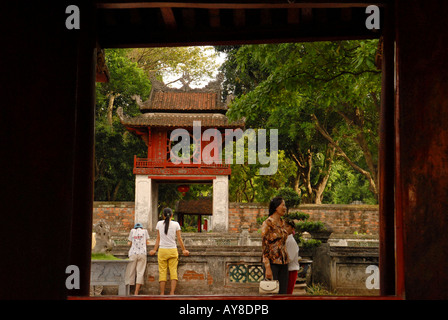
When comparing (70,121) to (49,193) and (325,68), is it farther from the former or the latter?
(325,68)

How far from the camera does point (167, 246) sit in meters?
7.25

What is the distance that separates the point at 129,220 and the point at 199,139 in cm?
444

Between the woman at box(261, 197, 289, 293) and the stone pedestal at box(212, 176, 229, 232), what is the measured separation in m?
15.2

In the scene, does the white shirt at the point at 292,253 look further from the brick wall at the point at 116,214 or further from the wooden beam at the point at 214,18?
the brick wall at the point at 116,214

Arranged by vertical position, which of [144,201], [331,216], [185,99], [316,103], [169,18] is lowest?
[331,216]

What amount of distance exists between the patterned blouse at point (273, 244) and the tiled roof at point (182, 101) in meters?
15.7

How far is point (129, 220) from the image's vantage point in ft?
67.2

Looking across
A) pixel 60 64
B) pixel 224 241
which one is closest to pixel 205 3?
pixel 60 64

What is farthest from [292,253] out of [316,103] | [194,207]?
[194,207]

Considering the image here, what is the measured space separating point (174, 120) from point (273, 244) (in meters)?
15.8

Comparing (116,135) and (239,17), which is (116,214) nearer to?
(116,135)

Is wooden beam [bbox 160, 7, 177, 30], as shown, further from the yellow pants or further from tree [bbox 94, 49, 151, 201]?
tree [bbox 94, 49, 151, 201]
